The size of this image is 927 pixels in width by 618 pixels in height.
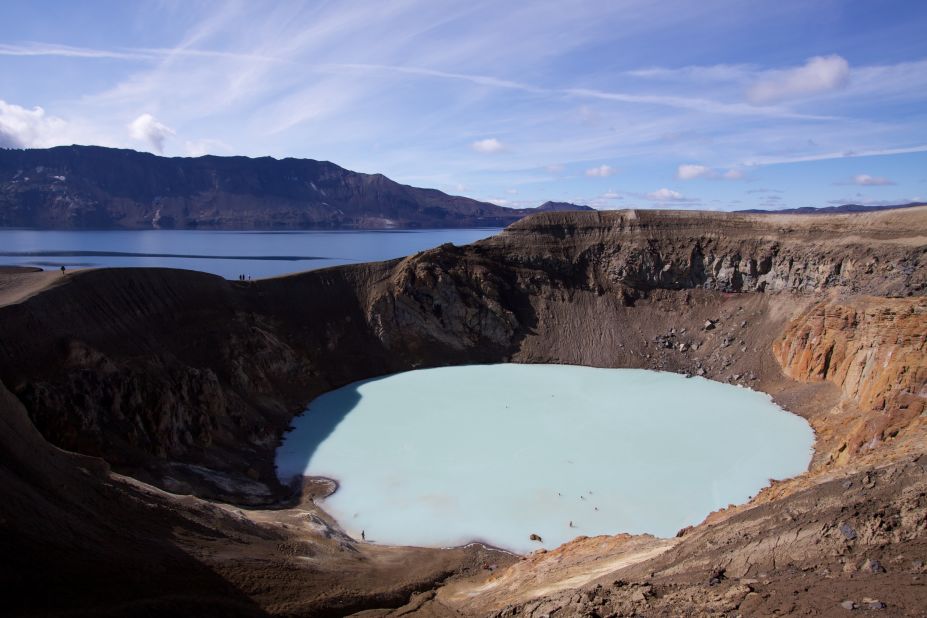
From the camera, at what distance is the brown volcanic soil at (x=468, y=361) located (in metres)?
11.0

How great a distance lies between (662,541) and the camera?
52.0 feet

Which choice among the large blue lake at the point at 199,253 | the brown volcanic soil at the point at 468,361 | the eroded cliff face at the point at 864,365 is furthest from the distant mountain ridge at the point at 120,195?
the eroded cliff face at the point at 864,365

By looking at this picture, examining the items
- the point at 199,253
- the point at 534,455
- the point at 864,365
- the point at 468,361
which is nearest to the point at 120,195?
the point at 199,253

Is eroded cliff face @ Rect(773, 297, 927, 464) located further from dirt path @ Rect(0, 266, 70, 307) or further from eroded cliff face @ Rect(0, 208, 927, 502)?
dirt path @ Rect(0, 266, 70, 307)

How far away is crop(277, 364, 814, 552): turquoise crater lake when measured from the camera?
21766 millimetres

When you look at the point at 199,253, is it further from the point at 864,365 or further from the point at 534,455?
the point at 864,365

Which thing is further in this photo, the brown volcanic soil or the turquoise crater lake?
the turquoise crater lake

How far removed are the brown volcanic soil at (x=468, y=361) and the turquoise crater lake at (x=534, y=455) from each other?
5.72 ft

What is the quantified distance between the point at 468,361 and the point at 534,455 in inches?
761

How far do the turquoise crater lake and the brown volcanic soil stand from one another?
5.72 feet

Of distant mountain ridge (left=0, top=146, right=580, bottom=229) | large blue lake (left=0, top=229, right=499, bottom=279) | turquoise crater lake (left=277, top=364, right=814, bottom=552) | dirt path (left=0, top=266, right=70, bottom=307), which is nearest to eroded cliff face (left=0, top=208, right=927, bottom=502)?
dirt path (left=0, top=266, right=70, bottom=307)

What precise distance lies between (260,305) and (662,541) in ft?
105

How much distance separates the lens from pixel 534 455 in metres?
26.5

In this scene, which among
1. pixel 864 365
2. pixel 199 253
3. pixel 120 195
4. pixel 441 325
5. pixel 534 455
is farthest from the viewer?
pixel 120 195
